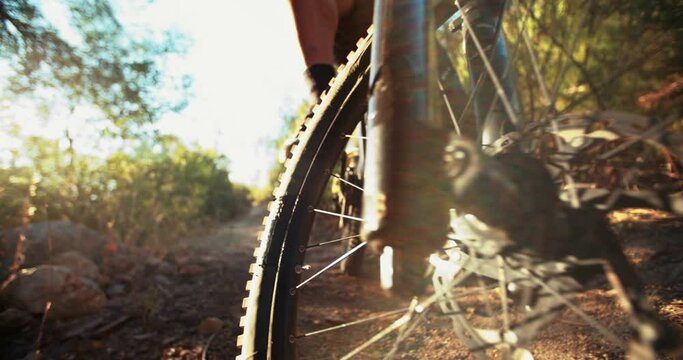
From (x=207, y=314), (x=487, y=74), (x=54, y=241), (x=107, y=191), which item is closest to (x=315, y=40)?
(x=487, y=74)

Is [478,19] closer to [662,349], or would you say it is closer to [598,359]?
[662,349]

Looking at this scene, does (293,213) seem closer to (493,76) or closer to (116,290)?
(493,76)

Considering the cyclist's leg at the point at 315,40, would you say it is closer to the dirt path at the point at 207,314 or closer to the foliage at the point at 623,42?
the foliage at the point at 623,42

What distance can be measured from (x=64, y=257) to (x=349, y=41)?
2966mm

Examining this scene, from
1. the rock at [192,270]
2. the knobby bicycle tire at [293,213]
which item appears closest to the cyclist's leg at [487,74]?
the knobby bicycle tire at [293,213]

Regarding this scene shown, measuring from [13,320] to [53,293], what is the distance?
230 mm

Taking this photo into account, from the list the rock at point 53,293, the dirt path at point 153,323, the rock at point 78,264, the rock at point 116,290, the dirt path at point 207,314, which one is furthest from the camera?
the rock at point 78,264

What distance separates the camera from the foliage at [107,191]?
4281mm

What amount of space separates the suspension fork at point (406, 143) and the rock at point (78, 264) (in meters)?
3.32

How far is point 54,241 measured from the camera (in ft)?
13.3

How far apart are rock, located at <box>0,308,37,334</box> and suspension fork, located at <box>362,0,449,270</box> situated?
256 cm

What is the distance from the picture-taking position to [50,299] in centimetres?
255

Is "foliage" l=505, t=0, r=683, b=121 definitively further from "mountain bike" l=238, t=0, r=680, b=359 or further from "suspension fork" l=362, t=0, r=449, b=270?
"suspension fork" l=362, t=0, r=449, b=270

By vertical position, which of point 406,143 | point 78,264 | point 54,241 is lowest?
point 78,264
